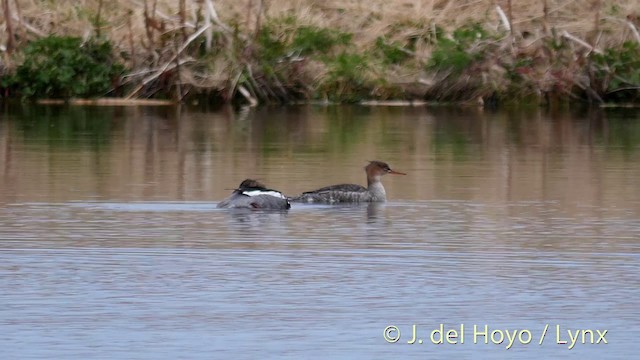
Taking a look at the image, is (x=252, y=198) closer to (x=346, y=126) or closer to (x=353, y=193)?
(x=353, y=193)

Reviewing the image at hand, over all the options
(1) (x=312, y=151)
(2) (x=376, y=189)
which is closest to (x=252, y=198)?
(2) (x=376, y=189)

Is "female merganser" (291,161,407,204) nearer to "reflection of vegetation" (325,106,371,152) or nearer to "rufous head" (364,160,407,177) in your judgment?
"rufous head" (364,160,407,177)

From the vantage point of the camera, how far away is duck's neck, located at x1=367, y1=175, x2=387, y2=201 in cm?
1509

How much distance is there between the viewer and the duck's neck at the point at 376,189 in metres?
15.1

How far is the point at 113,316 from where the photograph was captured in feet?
29.9

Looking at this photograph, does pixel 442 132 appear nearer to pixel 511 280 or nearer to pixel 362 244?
pixel 362 244

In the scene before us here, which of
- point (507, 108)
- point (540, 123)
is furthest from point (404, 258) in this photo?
point (507, 108)

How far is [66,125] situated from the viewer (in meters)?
24.2

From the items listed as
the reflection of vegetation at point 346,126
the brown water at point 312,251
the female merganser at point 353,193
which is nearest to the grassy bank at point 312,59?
the reflection of vegetation at point 346,126

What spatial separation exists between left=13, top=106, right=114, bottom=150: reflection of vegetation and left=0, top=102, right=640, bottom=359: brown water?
26 cm

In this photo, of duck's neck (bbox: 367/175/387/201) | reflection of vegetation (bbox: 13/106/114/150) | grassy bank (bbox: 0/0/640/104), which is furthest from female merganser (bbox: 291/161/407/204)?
grassy bank (bbox: 0/0/640/104)

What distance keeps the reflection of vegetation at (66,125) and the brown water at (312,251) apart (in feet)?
0.85

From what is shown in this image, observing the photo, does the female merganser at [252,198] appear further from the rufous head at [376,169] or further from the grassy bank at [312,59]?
the grassy bank at [312,59]

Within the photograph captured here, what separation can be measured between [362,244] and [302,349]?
3564 millimetres
